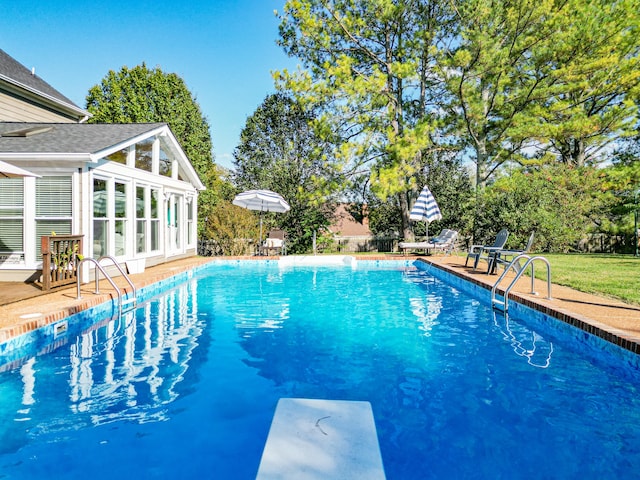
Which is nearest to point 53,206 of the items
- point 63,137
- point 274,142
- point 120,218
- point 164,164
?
point 120,218

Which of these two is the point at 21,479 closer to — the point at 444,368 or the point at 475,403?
the point at 475,403

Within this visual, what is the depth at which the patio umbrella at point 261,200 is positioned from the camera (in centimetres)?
1503

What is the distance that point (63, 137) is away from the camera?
33.5 ft

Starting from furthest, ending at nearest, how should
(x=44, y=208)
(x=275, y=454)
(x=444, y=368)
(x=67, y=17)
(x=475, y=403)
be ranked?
(x=67, y=17) < (x=44, y=208) < (x=444, y=368) < (x=475, y=403) < (x=275, y=454)

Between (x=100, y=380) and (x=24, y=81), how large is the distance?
14.3 meters

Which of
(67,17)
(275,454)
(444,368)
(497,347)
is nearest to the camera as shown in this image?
(275,454)

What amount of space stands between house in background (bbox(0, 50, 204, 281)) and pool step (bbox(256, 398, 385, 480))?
7.79 metres

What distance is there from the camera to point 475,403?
390cm

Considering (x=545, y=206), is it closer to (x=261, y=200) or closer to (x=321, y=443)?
(x=261, y=200)

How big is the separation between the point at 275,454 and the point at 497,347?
13.2ft

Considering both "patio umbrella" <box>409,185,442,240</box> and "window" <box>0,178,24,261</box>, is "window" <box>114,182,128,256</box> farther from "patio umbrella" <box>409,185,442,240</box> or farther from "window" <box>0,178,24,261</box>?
"patio umbrella" <box>409,185,442,240</box>

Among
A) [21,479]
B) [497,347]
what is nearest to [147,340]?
[21,479]

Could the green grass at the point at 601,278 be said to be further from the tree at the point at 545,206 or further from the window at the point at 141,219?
the window at the point at 141,219

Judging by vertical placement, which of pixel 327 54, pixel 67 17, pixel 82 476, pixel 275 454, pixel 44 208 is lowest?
pixel 82 476
